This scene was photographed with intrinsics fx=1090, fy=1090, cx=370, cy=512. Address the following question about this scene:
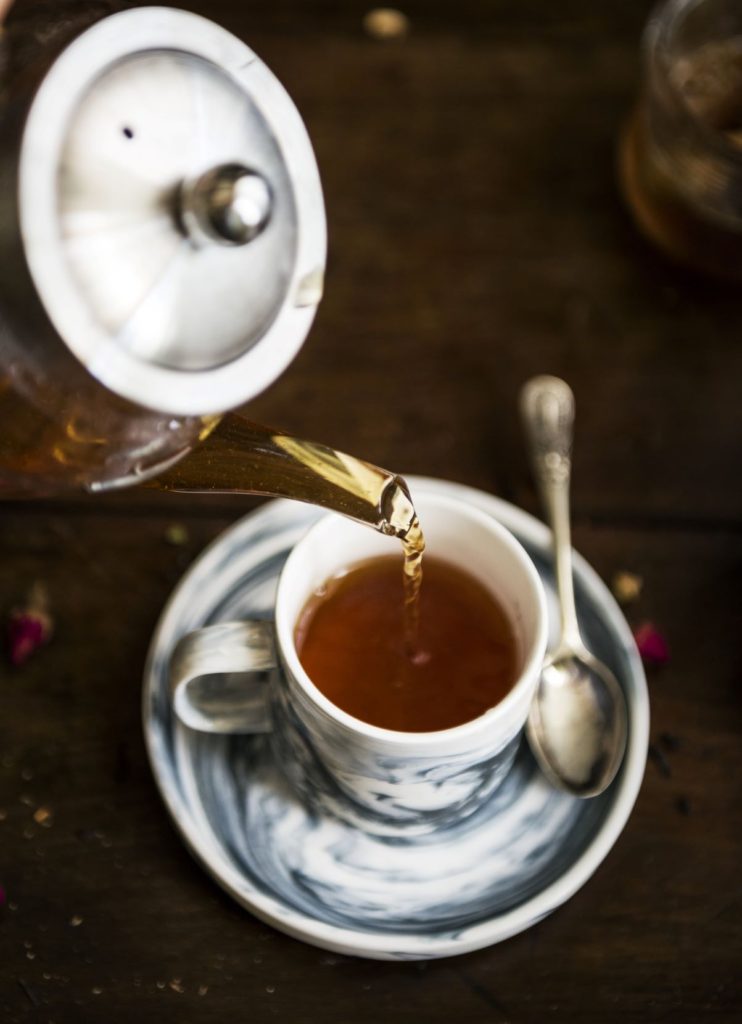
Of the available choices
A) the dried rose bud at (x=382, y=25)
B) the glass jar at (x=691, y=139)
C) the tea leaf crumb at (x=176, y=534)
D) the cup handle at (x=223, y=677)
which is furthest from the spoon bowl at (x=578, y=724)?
the dried rose bud at (x=382, y=25)

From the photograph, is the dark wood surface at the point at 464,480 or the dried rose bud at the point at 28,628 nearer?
the dark wood surface at the point at 464,480

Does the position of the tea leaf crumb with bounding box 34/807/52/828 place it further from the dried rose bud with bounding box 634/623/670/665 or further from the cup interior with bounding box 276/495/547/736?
the dried rose bud with bounding box 634/623/670/665

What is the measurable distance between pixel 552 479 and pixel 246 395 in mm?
404

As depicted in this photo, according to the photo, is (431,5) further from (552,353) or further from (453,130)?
(552,353)

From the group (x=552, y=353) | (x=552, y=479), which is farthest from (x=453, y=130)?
(x=552, y=479)

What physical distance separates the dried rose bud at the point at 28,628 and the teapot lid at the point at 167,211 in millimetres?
386

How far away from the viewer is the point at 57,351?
0.45m

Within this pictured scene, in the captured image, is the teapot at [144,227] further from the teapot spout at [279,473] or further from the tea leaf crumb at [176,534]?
the tea leaf crumb at [176,534]

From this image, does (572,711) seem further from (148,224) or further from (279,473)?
(148,224)

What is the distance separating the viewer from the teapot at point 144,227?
1.39 feet

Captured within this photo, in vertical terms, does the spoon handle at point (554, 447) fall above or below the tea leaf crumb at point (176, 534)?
above

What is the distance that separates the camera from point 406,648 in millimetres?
704

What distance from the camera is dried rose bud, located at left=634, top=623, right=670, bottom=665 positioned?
78 cm

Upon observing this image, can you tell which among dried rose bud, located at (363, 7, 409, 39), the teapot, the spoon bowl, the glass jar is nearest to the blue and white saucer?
the spoon bowl
